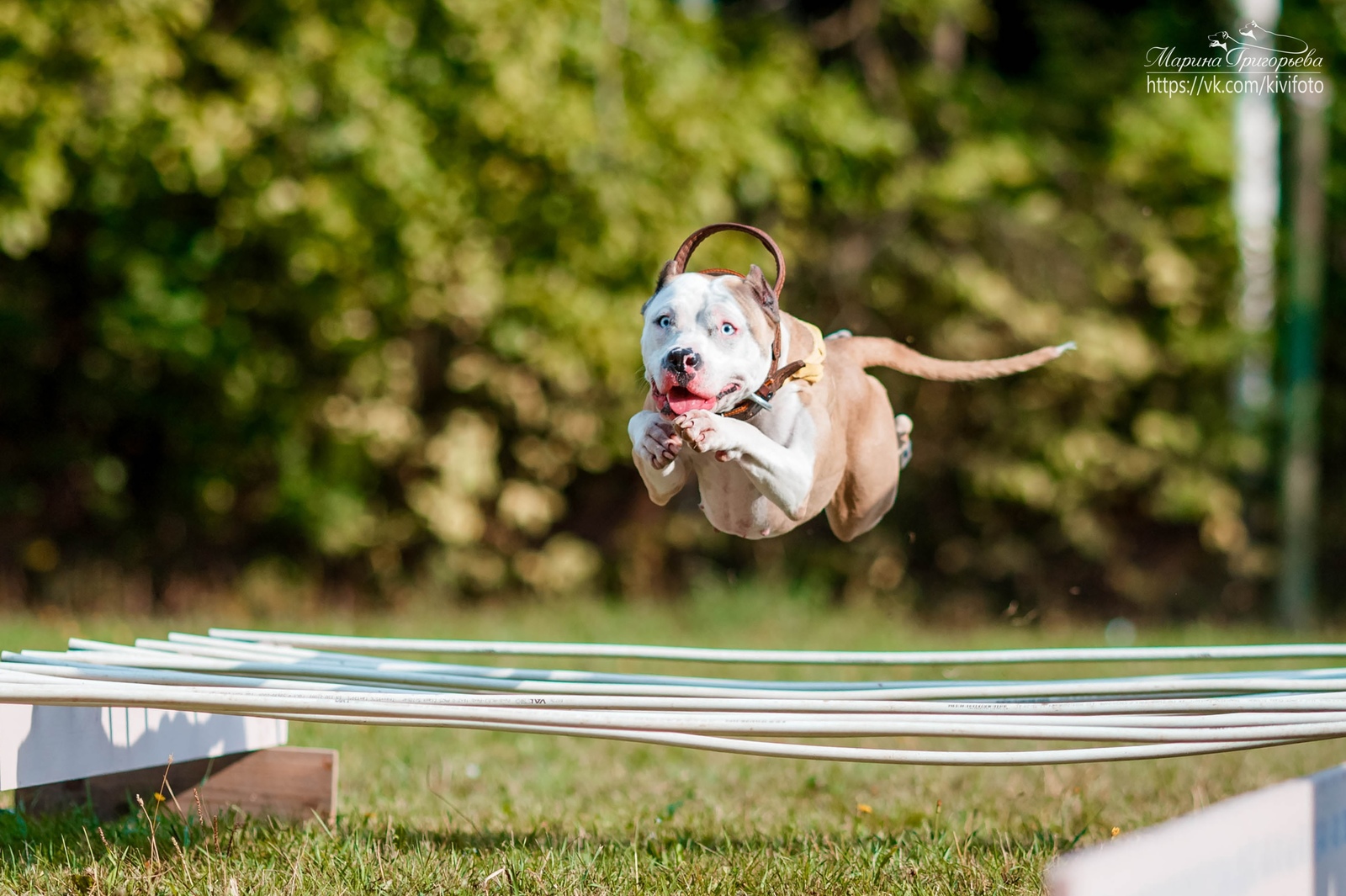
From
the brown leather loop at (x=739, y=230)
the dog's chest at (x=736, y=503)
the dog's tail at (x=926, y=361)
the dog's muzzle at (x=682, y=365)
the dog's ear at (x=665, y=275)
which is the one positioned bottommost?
the dog's chest at (x=736, y=503)

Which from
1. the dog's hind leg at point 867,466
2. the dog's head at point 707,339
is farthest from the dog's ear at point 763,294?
the dog's hind leg at point 867,466

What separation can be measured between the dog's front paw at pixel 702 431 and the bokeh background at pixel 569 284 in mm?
4165

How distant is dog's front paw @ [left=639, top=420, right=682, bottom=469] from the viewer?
1.86 metres

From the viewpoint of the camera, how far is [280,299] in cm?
693

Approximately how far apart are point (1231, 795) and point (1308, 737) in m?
1.47

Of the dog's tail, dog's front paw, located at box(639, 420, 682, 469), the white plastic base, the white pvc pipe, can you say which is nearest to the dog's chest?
dog's front paw, located at box(639, 420, 682, 469)

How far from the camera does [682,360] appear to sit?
1766mm

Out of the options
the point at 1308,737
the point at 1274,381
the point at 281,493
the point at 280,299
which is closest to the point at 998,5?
the point at 1274,381

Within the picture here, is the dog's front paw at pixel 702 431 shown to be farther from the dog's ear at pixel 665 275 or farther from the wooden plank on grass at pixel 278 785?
the wooden plank on grass at pixel 278 785

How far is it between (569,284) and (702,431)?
4.64 metres

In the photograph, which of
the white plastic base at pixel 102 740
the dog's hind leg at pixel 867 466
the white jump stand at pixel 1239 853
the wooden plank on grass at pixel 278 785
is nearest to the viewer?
the white jump stand at pixel 1239 853

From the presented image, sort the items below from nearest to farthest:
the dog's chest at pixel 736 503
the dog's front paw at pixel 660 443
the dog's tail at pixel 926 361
A: the dog's front paw at pixel 660 443 < the dog's chest at pixel 736 503 < the dog's tail at pixel 926 361

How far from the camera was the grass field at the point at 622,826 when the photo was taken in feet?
8.11

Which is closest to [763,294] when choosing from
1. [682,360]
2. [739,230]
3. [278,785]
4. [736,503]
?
[739,230]
